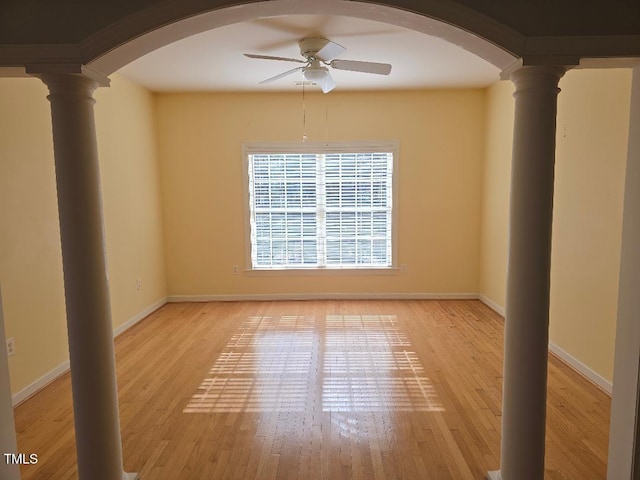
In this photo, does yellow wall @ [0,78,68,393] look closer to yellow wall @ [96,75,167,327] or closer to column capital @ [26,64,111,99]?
yellow wall @ [96,75,167,327]

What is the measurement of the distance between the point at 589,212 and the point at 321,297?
11.8ft

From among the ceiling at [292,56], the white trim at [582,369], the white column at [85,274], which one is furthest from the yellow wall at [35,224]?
the white trim at [582,369]

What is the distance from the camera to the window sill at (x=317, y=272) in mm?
5895

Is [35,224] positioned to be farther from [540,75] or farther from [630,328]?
[630,328]

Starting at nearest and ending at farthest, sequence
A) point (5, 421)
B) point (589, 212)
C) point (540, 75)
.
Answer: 1. point (540, 75)
2. point (5, 421)
3. point (589, 212)

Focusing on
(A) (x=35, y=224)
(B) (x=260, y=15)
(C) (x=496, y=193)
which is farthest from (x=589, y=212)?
(A) (x=35, y=224)

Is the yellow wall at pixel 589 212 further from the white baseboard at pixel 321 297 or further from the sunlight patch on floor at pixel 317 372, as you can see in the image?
the white baseboard at pixel 321 297

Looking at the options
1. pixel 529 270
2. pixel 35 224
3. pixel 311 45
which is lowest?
pixel 529 270

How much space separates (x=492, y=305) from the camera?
213 inches

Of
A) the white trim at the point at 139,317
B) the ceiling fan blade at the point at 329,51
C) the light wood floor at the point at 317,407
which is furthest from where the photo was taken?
the white trim at the point at 139,317

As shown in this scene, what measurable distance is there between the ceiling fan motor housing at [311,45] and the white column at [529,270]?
219 centimetres

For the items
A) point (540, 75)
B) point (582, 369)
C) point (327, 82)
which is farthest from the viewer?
point (327, 82)

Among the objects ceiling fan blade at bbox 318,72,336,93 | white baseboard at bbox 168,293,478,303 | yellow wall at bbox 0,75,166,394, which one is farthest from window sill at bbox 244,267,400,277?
ceiling fan blade at bbox 318,72,336,93

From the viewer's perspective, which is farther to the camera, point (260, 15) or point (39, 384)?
point (39, 384)
